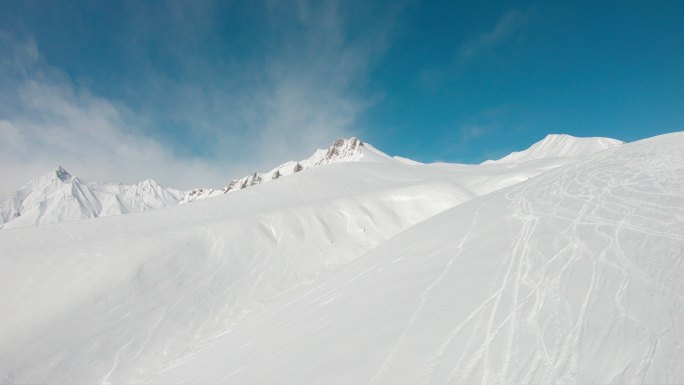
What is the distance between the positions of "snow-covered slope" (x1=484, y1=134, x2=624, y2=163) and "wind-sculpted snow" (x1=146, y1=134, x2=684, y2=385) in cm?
8768

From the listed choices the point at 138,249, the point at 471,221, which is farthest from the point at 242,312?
the point at 471,221

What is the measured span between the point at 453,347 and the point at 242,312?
6.97 metres

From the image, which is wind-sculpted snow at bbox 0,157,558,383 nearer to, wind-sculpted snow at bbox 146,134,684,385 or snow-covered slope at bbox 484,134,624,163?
wind-sculpted snow at bbox 146,134,684,385

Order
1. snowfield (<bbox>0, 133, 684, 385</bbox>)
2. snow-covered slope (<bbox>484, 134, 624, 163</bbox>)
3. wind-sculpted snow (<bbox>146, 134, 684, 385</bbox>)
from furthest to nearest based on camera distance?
1. snow-covered slope (<bbox>484, 134, 624, 163</bbox>)
2. snowfield (<bbox>0, 133, 684, 385</bbox>)
3. wind-sculpted snow (<bbox>146, 134, 684, 385</bbox>)

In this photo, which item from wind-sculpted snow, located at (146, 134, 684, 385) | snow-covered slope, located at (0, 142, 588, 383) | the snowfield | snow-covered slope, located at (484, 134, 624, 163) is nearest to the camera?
wind-sculpted snow, located at (146, 134, 684, 385)

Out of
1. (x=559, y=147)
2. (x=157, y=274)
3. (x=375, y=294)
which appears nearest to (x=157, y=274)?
(x=157, y=274)

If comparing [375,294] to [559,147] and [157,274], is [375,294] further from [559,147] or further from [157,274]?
[559,147]

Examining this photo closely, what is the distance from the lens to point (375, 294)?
607 cm

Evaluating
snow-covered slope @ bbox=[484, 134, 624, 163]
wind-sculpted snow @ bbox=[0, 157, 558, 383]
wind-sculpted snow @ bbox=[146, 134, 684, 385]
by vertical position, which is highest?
snow-covered slope @ bbox=[484, 134, 624, 163]

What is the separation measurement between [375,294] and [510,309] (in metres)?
2.63

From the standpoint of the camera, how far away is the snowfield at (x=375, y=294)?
335 centimetres

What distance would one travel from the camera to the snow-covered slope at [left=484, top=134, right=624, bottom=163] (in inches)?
3428

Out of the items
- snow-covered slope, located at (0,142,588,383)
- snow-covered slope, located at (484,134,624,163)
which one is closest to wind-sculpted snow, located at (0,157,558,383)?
snow-covered slope, located at (0,142,588,383)

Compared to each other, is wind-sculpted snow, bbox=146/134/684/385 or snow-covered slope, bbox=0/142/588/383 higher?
snow-covered slope, bbox=0/142/588/383
